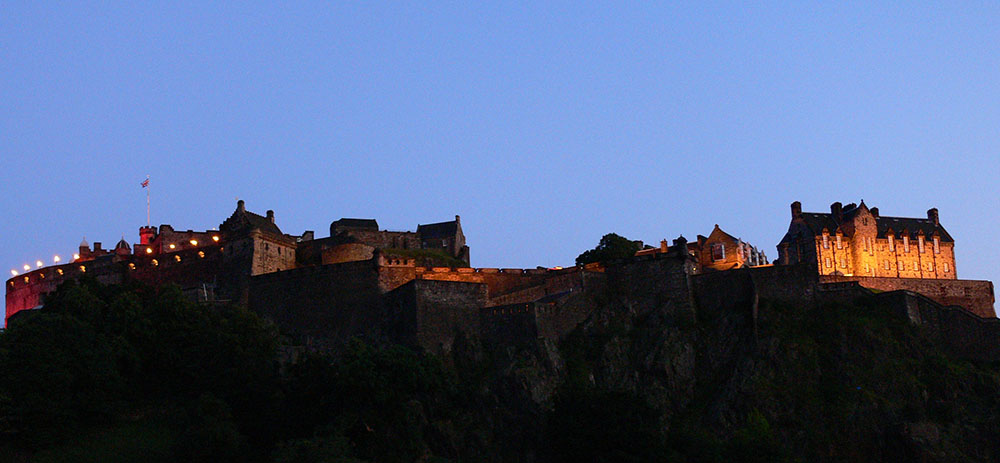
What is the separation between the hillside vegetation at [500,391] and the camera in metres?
60.4

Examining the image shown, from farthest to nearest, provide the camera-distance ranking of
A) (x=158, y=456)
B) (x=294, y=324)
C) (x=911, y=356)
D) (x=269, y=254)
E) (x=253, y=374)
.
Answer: (x=269, y=254), (x=294, y=324), (x=911, y=356), (x=253, y=374), (x=158, y=456)

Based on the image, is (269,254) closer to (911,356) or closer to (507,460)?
(507,460)

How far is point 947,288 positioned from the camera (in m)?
81.8

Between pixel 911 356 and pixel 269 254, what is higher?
pixel 269 254

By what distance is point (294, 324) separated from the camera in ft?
246

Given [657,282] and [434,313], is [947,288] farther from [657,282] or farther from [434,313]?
[434,313]

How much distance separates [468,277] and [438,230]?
17.2 meters

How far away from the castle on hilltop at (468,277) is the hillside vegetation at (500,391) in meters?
1.52

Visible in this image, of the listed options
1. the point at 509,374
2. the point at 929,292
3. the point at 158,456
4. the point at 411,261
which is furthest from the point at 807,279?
the point at 158,456

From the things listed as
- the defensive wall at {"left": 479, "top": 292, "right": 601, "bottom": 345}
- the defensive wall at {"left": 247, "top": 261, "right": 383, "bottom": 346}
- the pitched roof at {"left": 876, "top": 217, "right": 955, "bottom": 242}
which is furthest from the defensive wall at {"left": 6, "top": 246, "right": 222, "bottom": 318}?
the pitched roof at {"left": 876, "top": 217, "right": 955, "bottom": 242}

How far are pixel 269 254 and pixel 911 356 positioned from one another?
40434 millimetres

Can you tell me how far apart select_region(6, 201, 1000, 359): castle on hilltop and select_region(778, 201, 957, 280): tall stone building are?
0.10 meters

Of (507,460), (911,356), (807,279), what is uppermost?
(807,279)

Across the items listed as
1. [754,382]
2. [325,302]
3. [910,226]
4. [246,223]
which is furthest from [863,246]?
[246,223]
